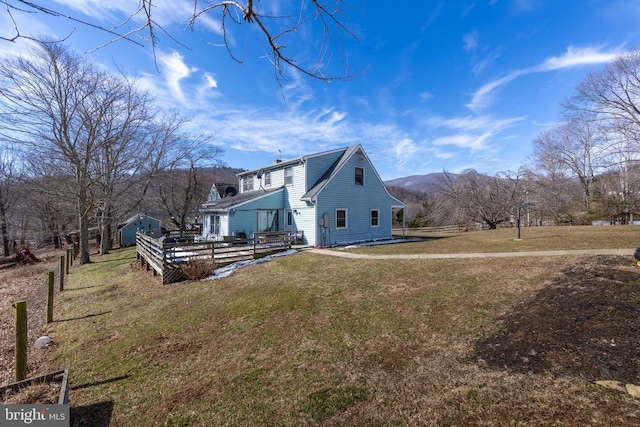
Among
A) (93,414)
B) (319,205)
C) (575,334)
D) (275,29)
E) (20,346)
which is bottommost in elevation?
(93,414)

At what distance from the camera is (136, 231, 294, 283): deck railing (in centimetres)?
1068

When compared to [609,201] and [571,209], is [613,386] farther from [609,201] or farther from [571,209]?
[571,209]

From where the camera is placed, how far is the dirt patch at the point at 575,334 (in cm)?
332

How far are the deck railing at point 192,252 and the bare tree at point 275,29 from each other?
9.49m

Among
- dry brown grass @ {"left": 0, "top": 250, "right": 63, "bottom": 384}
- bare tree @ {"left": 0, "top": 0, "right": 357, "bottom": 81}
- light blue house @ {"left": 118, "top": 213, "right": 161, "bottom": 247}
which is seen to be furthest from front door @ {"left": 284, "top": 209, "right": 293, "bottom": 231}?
light blue house @ {"left": 118, "top": 213, "right": 161, "bottom": 247}

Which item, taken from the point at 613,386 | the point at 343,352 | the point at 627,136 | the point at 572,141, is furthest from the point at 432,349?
the point at 572,141

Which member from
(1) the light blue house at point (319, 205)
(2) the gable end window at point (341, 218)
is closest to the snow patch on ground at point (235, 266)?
(1) the light blue house at point (319, 205)

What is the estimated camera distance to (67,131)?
54.4 feet

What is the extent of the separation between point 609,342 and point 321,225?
44.7ft

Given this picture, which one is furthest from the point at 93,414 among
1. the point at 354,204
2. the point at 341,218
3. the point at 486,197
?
the point at 486,197

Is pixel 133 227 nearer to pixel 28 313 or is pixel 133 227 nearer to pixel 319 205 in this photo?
pixel 28 313

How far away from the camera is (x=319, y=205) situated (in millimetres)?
16656

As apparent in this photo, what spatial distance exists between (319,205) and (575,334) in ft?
43.9

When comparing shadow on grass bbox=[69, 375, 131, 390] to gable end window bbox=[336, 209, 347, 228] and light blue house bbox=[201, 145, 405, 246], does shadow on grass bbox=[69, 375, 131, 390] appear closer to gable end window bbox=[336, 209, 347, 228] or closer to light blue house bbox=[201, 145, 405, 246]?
light blue house bbox=[201, 145, 405, 246]
